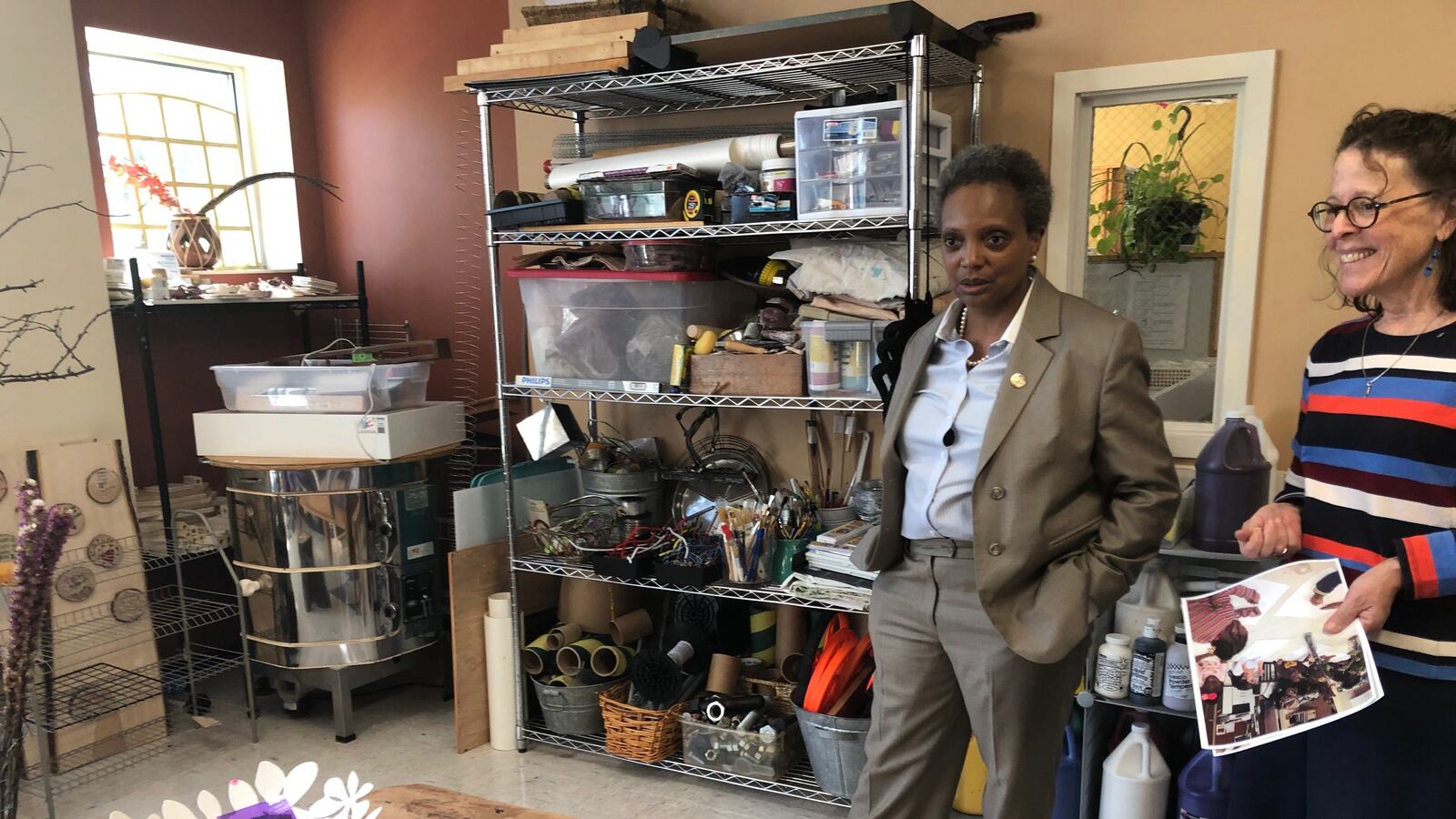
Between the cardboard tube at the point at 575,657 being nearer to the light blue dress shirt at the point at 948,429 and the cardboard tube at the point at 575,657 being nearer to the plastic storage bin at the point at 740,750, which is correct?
the plastic storage bin at the point at 740,750

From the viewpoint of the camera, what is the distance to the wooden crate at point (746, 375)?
8.32 ft

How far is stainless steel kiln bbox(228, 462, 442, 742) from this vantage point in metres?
3.04

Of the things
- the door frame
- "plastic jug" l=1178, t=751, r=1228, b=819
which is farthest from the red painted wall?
"plastic jug" l=1178, t=751, r=1228, b=819

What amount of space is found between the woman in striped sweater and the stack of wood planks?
176 centimetres

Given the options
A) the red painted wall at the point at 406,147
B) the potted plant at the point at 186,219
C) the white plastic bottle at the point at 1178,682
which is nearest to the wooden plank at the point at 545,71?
the red painted wall at the point at 406,147

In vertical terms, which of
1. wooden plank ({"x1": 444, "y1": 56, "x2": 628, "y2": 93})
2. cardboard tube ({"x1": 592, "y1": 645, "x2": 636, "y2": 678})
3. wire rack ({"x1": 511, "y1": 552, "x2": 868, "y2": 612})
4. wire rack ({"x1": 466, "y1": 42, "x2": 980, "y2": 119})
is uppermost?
wooden plank ({"x1": 444, "y1": 56, "x2": 628, "y2": 93})

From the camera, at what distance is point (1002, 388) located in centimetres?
166

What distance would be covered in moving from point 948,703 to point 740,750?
1.02 m

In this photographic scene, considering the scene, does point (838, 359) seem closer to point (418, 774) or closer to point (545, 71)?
point (545, 71)

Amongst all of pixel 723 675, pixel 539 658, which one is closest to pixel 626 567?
pixel 723 675

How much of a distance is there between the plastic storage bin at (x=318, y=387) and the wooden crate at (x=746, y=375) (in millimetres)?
1089

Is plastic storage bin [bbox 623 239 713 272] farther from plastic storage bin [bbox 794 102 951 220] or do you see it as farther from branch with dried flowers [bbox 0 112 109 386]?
branch with dried flowers [bbox 0 112 109 386]

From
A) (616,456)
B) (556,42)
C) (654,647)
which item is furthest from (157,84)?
(654,647)

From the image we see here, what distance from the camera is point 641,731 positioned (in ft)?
8.97
